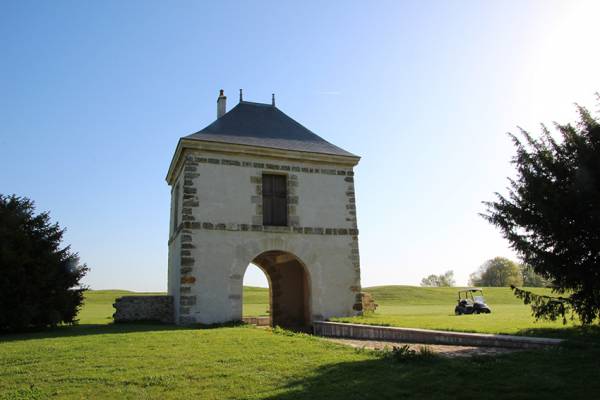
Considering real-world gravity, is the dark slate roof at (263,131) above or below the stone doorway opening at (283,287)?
above

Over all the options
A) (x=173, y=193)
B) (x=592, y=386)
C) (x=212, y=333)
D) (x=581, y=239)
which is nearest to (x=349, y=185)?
(x=173, y=193)

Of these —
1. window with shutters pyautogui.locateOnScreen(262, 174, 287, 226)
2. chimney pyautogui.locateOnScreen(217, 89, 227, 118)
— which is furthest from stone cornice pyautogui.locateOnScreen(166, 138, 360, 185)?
chimney pyautogui.locateOnScreen(217, 89, 227, 118)

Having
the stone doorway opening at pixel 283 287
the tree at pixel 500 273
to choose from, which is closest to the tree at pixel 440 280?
the tree at pixel 500 273

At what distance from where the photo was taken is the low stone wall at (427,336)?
665 cm

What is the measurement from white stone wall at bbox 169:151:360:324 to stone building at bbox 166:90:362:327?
0.03 metres

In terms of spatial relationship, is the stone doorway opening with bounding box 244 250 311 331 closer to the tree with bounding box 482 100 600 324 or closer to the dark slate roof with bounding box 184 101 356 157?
the dark slate roof with bounding box 184 101 356 157

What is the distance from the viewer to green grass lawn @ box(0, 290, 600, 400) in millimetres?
4500

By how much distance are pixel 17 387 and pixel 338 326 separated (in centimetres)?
746

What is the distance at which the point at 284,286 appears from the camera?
15.4 m

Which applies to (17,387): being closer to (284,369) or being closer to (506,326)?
(284,369)

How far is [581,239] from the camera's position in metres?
7.15

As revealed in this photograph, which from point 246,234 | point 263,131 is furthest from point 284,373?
point 263,131

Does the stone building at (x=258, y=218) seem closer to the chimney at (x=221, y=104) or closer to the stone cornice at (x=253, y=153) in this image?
the stone cornice at (x=253, y=153)

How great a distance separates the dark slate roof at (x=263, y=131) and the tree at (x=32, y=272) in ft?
14.4
